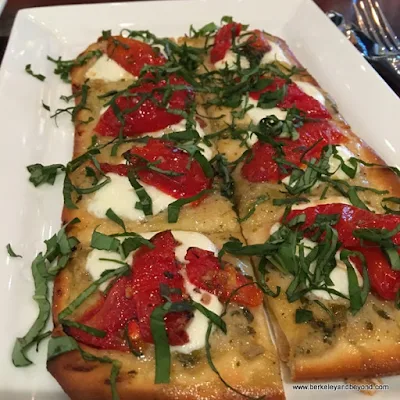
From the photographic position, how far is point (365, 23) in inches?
188

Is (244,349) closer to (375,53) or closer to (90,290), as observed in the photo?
(90,290)

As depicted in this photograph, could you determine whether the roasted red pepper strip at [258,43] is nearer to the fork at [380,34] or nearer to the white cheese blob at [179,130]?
the fork at [380,34]

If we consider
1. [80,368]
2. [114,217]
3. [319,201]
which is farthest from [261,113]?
[80,368]

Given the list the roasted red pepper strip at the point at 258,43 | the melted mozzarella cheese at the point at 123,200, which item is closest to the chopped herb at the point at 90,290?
the melted mozzarella cheese at the point at 123,200

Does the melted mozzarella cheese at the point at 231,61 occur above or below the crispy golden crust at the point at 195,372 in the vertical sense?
above

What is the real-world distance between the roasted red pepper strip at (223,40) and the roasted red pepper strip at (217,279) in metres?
2.24

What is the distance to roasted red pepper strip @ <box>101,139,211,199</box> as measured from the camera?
9.52ft

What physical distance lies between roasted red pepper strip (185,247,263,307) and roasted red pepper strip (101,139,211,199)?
1.87ft

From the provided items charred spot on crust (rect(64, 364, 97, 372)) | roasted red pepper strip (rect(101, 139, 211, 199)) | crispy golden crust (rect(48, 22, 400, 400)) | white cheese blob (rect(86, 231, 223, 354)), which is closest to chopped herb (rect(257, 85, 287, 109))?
roasted red pepper strip (rect(101, 139, 211, 199))

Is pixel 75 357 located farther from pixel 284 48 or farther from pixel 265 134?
pixel 284 48

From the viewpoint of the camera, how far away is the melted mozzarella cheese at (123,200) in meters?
2.79

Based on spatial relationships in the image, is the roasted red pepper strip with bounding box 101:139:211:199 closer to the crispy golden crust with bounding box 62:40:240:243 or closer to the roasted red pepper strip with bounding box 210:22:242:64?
the crispy golden crust with bounding box 62:40:240:243

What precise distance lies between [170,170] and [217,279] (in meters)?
0.83

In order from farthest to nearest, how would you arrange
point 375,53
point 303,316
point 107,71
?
point 375,53 → point 107,71 → point 303,316
